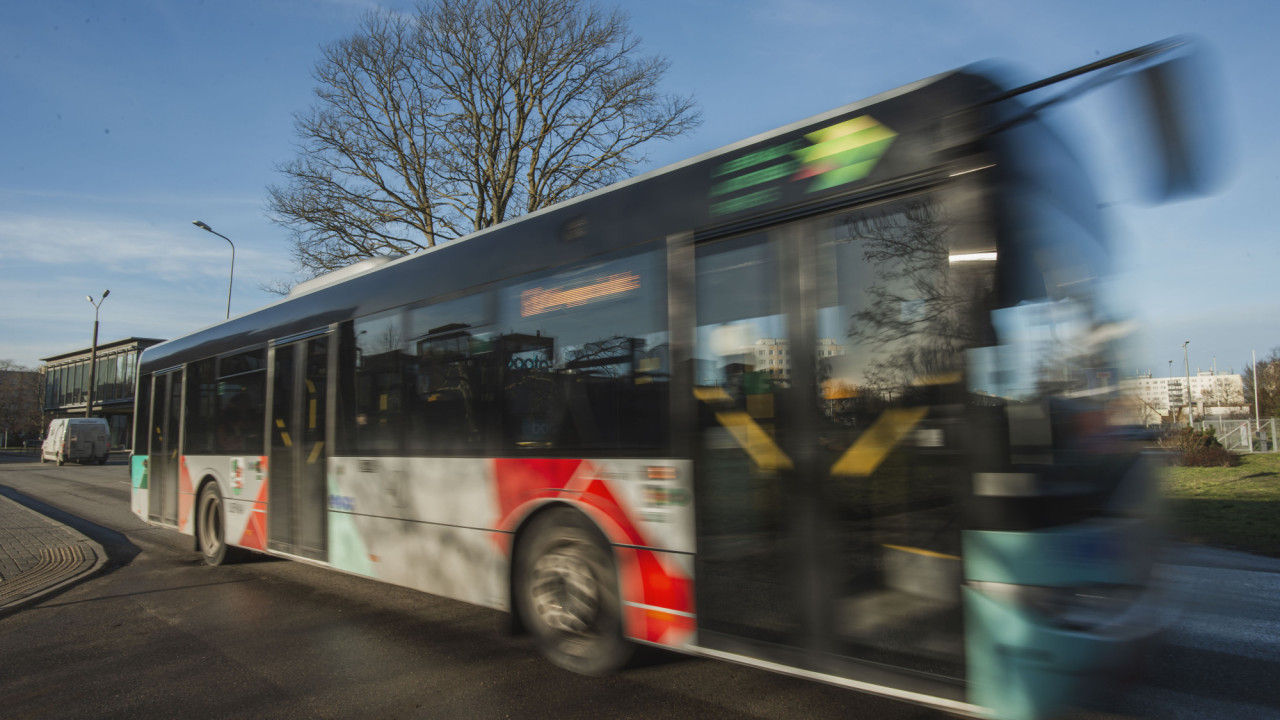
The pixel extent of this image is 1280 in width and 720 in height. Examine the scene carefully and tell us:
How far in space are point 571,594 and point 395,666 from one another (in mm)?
1352

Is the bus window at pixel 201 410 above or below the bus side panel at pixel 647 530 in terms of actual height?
above

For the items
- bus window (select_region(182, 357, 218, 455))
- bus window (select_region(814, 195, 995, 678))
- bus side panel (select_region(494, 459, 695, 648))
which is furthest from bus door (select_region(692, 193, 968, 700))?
bus window (select_region(182, 357, 218, 455))

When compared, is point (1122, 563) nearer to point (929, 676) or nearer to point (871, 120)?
point (929, 676)

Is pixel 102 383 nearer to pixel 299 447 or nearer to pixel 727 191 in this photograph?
pixel 299 447

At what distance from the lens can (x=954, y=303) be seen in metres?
3.09

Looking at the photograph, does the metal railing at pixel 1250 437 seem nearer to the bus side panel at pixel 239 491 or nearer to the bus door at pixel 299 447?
the bus door at pixel 299 447

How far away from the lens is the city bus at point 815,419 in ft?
9.72

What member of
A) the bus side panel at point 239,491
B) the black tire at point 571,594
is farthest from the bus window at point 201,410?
the black tire at point 571,594

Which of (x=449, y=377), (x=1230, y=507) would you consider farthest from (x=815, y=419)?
(x=1230, y=507)

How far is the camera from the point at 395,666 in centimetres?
486

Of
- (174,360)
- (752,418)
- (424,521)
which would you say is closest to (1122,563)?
(752,418)

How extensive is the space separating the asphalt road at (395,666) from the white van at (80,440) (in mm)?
37956

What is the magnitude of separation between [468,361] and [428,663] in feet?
6.84

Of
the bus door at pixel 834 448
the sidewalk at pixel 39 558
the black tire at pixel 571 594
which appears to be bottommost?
the sidewalk at pixel 39 558
